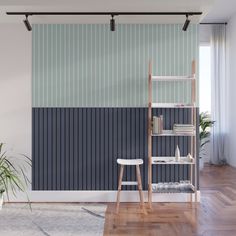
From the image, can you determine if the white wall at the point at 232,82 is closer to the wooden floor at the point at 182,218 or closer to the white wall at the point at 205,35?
the white wall at the point at 205,35

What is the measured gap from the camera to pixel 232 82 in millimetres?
7152

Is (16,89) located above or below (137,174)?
above

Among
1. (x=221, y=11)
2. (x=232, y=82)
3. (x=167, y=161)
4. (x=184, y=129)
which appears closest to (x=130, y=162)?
(x=167, y=161)

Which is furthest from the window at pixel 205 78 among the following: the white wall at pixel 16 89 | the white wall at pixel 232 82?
the white wall at pixel 16 89

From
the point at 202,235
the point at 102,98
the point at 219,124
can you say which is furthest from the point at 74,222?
the point at 219,124

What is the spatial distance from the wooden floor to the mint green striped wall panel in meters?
1.37

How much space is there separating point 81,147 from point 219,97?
13.2 ft

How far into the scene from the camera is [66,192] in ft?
14.9

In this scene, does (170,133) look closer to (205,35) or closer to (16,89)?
(16,89)

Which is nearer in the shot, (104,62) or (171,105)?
(171,105)

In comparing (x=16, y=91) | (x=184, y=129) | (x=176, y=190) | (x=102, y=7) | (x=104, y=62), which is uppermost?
(x=102, y=7)

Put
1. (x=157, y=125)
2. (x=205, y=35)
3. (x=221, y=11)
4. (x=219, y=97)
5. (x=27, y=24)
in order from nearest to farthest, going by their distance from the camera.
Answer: (x=27, y=24) < (x=157, y=125) < (x=221, y=11) < (x=219, y=97) < (x=205, y=35)

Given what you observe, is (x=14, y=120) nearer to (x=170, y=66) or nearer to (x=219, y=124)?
(x=170, y=66)

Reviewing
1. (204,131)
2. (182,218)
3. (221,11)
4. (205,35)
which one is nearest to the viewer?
(182,218)
